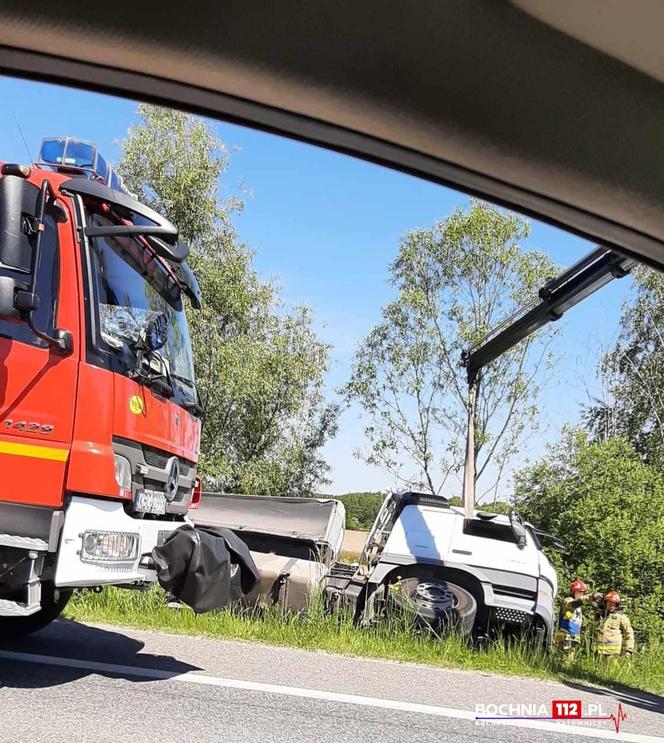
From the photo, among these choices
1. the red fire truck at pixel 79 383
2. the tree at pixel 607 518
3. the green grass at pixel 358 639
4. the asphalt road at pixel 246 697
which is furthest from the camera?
the tree at pixel 607 518

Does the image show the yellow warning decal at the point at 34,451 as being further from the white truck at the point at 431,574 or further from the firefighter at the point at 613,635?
the firefighter at the point at 613,635

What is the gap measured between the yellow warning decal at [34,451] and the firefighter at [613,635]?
254 inches

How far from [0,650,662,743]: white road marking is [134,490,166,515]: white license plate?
1.29 metres

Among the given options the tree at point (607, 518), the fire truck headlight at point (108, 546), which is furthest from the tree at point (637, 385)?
the fire truck headlight at point (108, 546)

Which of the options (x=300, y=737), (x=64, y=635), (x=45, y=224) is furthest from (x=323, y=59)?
(x=64, y=635)

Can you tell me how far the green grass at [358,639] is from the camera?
23.7 ft

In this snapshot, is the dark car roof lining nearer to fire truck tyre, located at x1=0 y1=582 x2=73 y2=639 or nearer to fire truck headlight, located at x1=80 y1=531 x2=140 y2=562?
fire truck headlight, located at x1=80 y1=531 x2=140 y2=562

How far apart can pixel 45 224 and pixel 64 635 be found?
13.0 ft

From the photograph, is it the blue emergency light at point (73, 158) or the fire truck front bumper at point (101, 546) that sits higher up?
the blue emergency light at point (73, 158)

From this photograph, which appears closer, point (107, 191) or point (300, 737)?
point (300, 737)

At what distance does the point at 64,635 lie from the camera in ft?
22.1

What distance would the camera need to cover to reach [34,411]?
4.20 meters

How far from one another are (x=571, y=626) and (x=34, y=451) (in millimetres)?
6391

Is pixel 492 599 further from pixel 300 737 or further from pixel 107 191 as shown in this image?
pixel 107 191
